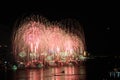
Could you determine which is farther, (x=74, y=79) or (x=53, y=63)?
(x=53, y=63)

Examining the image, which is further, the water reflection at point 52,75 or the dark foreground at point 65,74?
the water reflection at point 52,75

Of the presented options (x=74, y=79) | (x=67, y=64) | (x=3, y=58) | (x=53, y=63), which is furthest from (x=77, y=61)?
(x=74, y=79)

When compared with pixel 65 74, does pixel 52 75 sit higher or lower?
lower

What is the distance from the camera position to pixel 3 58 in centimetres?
13038

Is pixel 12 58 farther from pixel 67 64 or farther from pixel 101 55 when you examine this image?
pixel 101 55

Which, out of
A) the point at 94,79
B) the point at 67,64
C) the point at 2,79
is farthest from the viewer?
the point at 67,64

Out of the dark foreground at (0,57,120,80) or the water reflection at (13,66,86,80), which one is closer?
the dark foreground at (0,57,120,80)

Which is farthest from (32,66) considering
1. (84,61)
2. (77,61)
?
(84,61)

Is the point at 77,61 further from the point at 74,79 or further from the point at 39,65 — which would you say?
the point at 74,79

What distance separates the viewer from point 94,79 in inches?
2852

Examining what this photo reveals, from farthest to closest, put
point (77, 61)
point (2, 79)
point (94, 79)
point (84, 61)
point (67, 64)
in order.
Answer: point (84, 61)
point (77, 61)
point (67, 64)
point (2, 79)
point (94, 79)

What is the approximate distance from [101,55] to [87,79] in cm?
10420

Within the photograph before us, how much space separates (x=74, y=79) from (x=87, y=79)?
295 centimetres

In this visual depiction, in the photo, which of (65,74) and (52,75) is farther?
(65,74)
